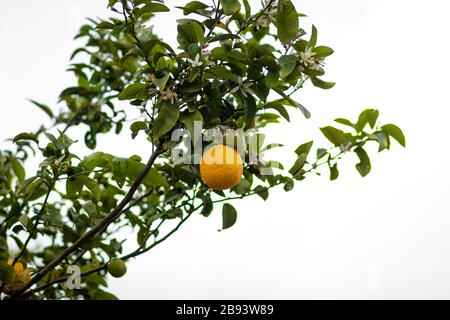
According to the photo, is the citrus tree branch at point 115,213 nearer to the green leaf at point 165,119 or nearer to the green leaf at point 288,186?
the green leaf at point 165,119

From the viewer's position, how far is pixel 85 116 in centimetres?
232

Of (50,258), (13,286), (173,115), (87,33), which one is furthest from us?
(87,33)

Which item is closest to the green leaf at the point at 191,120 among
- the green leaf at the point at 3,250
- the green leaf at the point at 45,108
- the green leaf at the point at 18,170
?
the green leaf at the point at 3,250

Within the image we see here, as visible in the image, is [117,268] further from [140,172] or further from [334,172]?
[334,172]

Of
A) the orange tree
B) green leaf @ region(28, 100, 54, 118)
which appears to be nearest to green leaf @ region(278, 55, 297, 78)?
the orange tree

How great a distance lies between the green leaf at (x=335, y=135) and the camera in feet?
4.40

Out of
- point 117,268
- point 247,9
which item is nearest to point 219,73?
point 247,9

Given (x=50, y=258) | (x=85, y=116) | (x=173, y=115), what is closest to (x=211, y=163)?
(x=173, y=115)

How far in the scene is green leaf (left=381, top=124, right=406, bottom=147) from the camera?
1.32 metres

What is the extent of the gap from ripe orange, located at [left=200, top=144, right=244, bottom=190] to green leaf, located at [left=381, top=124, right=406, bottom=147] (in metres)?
0.39

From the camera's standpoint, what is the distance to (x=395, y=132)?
1.33 metres
